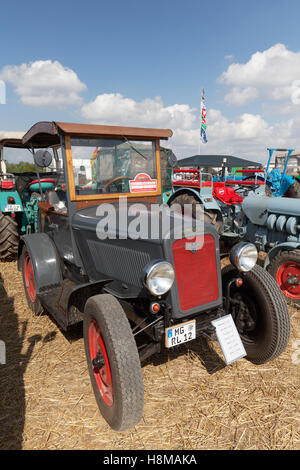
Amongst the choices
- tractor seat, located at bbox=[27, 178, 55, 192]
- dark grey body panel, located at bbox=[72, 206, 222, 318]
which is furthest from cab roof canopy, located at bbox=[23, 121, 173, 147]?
tractor seat, located at bbox=[27, 178, 55, 192]

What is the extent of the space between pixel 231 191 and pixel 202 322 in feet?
15.8

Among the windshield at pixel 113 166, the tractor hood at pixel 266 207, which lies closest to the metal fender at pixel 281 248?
the tractor hood at pixel 266 207

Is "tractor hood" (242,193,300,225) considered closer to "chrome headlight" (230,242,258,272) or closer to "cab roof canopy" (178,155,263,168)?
"chrome headlight" (230,242,258,272)

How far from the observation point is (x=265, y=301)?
2.32 meters

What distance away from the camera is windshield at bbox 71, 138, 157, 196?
2.78 meters

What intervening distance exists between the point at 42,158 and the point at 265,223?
3226 mm

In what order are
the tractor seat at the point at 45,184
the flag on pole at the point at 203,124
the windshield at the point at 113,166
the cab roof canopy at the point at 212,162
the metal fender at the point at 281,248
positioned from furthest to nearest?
the cab roof canopy at the point at 212,162
the flag on pole at the point at 203,124
the tractor seat at the point at 45,184
the metal fender at the point at 281,248
the windshield at the point at 113,166

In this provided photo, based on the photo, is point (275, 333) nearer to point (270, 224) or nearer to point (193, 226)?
point (193, 226)

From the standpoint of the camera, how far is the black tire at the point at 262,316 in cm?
Answer: 228

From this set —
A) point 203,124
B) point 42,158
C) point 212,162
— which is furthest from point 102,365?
point 212,162

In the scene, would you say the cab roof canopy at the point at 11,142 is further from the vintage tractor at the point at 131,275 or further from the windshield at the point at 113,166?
the windshield at the point at 113,166

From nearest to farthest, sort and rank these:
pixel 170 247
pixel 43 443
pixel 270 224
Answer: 1. pixel 43 443
2. pixel 170 247
3. pixel 270 224

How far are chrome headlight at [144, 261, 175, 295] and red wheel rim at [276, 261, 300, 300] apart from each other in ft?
7.87
